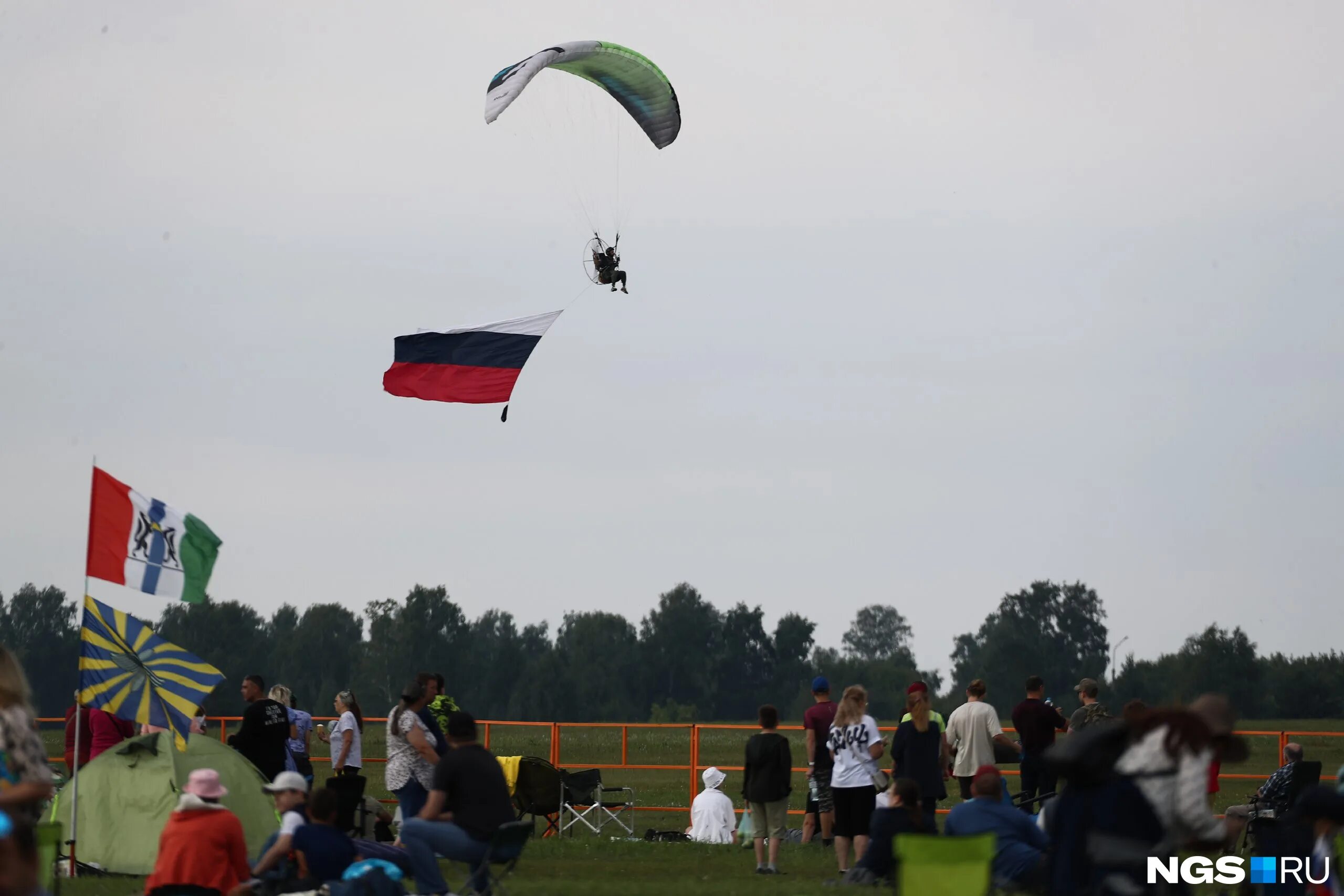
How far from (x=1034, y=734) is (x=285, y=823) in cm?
680

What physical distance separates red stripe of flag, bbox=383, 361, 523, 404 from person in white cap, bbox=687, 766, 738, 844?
5398mm

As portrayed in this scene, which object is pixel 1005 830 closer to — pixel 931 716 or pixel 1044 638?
pixel 931 716

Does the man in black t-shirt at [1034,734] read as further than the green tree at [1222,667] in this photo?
No

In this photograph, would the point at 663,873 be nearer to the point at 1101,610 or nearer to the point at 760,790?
the point at 760,790

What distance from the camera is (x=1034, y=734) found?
43.9 feet

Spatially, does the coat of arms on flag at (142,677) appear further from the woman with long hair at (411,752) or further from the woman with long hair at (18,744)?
the woman with long hair at (18,744)

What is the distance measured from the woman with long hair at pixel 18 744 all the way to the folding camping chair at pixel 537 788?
9111 millimetres

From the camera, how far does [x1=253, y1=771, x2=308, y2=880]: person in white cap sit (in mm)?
8719

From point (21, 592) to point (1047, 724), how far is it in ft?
398

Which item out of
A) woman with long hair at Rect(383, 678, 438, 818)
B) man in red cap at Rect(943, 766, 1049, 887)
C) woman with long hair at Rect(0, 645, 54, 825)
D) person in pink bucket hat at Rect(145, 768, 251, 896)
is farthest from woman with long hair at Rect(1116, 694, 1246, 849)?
woman with long hair at Rect(383, 678, 438, 818)

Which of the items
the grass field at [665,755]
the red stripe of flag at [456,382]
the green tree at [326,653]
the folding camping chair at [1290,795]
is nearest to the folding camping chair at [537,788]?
the grass field at [665,755]

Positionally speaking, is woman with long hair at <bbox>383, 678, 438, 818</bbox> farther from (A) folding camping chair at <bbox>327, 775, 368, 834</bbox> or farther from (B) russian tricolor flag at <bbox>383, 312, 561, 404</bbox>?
(B) russian tricolor flag at <bbox>383, 312, 561, 404</bbox>

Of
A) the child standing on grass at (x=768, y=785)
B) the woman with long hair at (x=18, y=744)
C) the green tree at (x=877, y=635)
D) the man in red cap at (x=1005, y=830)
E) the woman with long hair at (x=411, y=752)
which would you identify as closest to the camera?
the woman with long hair at (x=18, y=744)

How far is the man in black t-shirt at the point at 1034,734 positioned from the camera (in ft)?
43.7
